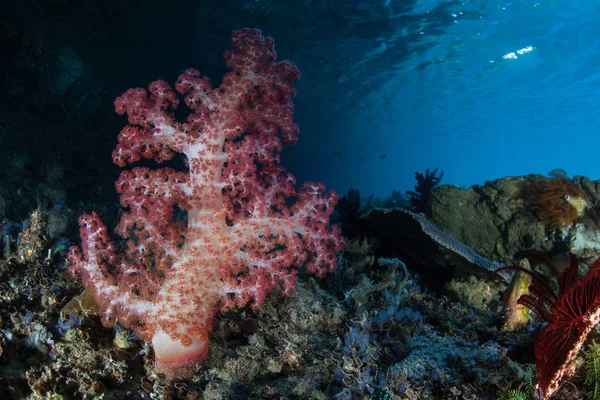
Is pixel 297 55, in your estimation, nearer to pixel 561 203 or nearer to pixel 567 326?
pixel 561 203

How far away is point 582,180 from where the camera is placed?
20.8ft

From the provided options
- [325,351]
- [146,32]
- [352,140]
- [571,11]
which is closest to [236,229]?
[325,351]

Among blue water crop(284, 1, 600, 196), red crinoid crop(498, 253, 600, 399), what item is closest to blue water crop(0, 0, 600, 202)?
blue water crop(284, 1, 600, 196)

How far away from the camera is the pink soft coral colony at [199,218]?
2.92m

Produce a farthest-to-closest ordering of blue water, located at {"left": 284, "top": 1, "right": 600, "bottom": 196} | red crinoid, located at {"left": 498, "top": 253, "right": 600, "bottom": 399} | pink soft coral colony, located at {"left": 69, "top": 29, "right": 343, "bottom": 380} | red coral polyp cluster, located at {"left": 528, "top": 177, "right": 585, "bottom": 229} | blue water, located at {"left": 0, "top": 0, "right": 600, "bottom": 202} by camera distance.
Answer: blue water, located at {"left": 284, "top": 1, "right": 600, "bottom": 196}, blue water, located at {"left": 0, "top": 0, "right": 600, "bottom": 202}, red coral polyp cluster, located at {"left": 528, "top": 177, "right": 585, "bottom": 229}, pink soft coral colony, located at {"left": 69, "top": 29, "right": 343, "bottom": 380}, red crinoid, located at {"left": 498, "top": 253, "right": 600, "bottom": 399}

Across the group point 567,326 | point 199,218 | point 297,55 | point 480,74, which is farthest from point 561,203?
point 480,74

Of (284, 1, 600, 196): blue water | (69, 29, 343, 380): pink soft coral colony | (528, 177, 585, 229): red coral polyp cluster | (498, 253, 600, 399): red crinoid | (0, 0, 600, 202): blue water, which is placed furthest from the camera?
(284, 1, 600, 196): blue water

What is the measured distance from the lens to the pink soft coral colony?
9.58 ft

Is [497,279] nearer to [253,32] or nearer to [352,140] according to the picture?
[253,32]

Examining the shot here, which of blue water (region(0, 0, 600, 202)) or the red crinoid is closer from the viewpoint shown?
the red crinoid

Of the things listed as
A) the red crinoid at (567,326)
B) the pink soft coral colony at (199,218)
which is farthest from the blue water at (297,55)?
the red crinoid at (567,326)

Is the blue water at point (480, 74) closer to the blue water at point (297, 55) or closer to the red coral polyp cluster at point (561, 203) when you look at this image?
the blue water at point (297, 55)

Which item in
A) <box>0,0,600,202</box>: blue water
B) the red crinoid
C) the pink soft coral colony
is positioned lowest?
the red crinoid

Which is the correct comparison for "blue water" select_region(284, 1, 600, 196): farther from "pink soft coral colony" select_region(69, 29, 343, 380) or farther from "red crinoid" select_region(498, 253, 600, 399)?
"red crinoid" select_region(498, 253, 600, 399)
